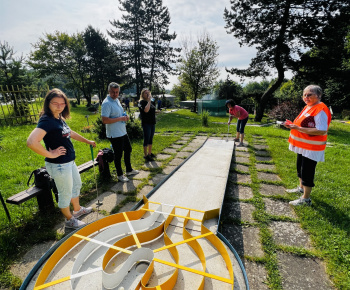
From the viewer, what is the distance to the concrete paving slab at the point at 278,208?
297cm

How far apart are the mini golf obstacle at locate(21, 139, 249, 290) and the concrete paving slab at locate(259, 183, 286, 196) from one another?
1.11 meters

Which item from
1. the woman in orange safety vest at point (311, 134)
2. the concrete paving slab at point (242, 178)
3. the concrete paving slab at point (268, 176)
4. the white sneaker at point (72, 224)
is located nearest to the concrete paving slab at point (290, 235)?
the woman in orange safety vest at point (311, 134)

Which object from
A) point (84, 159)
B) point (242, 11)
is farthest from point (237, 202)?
point (242, 11)

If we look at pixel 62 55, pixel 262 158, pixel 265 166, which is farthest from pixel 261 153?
pixel 62 55

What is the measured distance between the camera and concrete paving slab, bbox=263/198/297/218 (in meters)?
2.97

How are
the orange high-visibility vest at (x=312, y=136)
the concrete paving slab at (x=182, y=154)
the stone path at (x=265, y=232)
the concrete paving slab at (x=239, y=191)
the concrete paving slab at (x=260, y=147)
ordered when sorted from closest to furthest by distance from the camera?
the stone path at (x=265, y=232) < the orange high-visibility vest at (x=312, y=136) < the concrete paving slab at (x=239, y=191) < the concrete paving slab at (x=182, y=154) < the concrete paving slab at (x=260, y=147)

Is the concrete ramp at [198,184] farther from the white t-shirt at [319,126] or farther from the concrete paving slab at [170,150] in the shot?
the white t-shirt at [319,126]

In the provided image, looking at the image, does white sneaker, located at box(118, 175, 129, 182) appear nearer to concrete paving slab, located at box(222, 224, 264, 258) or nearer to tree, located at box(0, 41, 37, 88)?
concrete paving slab, located at box(222, 224, 264, 258)

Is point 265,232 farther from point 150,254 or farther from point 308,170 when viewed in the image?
point 150,254

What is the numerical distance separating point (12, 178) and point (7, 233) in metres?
1.98

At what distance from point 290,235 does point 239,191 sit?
4.10ft

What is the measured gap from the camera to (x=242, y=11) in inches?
495

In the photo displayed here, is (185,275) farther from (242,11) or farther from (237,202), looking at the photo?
(242,11)

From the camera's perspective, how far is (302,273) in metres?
1.96
